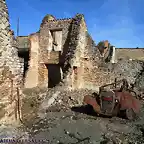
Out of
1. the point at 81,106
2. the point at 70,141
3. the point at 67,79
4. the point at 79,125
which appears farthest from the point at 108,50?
the point at 70,141

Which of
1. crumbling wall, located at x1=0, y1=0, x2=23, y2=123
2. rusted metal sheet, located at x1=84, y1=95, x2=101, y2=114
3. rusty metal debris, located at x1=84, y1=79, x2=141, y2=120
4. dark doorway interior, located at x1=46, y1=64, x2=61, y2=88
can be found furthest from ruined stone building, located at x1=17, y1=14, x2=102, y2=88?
crumbling wall, located at x1=0, y1=0, x2=23, y2=123

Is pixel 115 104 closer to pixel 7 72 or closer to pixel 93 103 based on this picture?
pixel 93 103

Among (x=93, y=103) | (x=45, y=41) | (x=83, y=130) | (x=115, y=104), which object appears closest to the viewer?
(x=83, y=130)

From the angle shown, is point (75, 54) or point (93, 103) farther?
point (75, 54)

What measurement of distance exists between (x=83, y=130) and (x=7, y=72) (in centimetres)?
346

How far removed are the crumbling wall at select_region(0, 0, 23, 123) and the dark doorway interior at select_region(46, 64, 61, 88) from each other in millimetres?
9701

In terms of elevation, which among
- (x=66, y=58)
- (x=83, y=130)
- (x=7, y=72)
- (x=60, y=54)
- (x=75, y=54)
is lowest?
(x=83, y=130)

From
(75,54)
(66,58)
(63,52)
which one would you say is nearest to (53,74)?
(63,52)

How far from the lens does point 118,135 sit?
24.1 feet

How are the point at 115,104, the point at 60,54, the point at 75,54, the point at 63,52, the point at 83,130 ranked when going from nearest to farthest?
1. the point at 83,130
2. the point at 115,104
3. the point at 75,54
4. the point at 63,52
5. the point at 60,54

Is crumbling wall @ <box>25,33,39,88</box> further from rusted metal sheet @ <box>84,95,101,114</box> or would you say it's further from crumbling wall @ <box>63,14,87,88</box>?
rusted metal sheet @ <box>84,95,101,114</box>

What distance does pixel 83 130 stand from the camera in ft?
25.2

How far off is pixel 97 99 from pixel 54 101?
3157 millimetres

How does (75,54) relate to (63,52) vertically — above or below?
below
